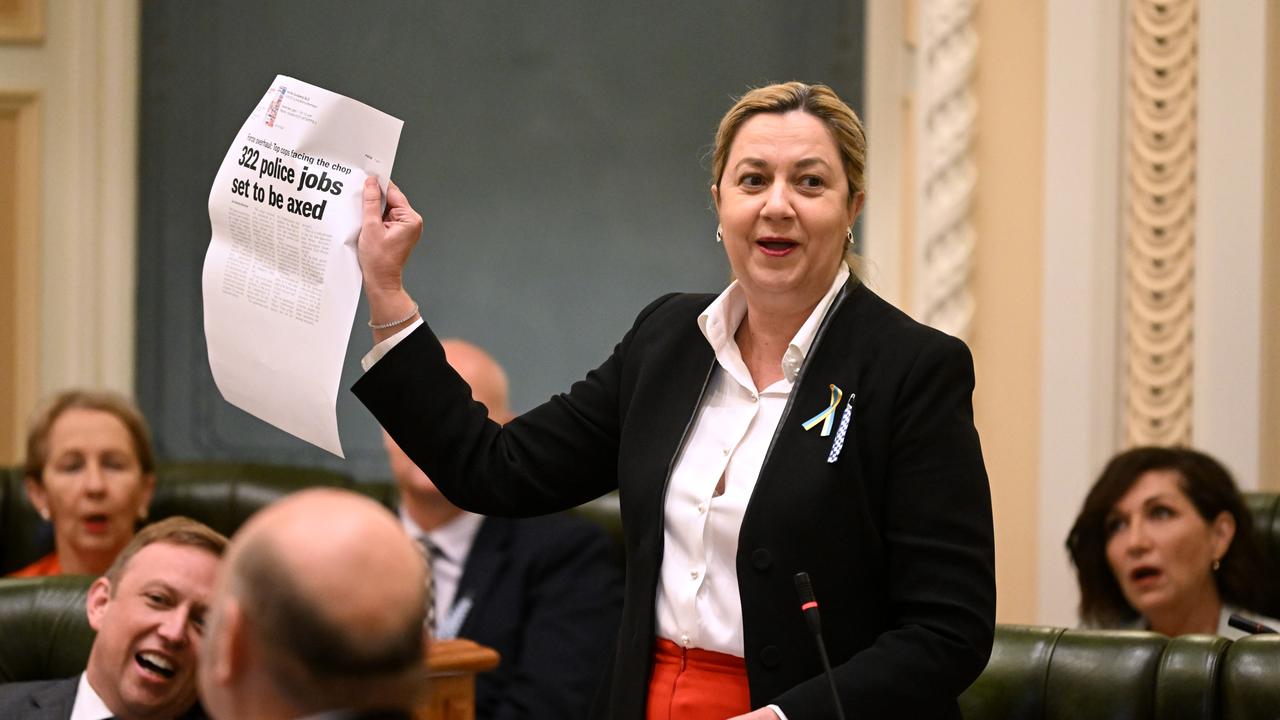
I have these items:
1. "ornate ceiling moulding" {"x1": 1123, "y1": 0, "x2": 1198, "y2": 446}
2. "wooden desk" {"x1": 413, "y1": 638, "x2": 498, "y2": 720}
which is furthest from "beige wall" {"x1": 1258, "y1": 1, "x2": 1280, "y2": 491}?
"wooden desk" {"x1": 413, "y1": 638, "x2": 498, "y2": 720}

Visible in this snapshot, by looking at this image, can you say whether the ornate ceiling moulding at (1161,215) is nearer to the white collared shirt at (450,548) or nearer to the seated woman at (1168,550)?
the seated woman at (1168,550)

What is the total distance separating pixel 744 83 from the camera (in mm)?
5516

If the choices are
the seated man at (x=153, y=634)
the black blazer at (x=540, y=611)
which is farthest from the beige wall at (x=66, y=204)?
the seated man at (x=153, y=634)

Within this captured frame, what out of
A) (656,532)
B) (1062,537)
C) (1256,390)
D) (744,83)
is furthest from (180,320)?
(656,532)

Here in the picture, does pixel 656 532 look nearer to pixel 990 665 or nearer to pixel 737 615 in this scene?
pixel 737 615

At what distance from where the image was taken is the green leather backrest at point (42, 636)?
3.14 m

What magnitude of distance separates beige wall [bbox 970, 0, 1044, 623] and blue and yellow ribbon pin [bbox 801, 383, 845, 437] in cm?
248

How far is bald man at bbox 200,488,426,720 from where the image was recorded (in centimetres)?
117

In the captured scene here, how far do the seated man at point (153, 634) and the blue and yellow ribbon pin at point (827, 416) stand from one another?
130 centimetres

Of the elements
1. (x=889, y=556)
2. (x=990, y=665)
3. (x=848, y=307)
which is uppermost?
(x=848, y=307)

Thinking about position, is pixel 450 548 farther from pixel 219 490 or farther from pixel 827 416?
pixel 827 416

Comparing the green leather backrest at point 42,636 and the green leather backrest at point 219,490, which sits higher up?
the green leather backrest at point 219,490

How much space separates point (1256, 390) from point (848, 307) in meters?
2.44

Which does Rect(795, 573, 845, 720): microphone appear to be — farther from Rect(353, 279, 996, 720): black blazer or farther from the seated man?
the seated man
